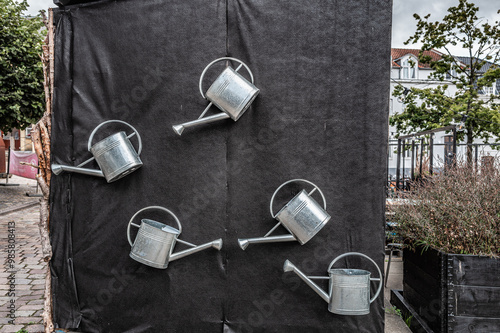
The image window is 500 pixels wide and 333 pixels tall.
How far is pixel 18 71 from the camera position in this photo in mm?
10406

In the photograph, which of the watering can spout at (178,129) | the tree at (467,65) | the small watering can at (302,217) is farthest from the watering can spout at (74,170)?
the tree at (467,65)

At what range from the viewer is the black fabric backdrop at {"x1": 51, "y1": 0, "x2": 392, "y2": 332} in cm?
272

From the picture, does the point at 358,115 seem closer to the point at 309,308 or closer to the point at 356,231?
the point at 356,231

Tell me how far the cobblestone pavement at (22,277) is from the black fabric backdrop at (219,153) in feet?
1.72

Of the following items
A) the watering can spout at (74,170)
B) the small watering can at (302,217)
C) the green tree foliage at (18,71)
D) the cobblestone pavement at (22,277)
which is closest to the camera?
the small watering can at (302,217)

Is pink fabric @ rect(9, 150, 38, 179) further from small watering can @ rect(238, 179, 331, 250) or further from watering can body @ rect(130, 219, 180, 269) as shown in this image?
small watering can @ rect(238, 179, 331, 250)

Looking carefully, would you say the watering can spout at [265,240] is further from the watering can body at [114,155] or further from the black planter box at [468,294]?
the black planter box at [468,294]

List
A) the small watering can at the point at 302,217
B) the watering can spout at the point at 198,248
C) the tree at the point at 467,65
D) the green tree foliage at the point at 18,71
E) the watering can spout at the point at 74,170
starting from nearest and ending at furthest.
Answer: the small watering can at the point at 302,217, the watering can spout at the point at 198,248, the watering can spout at the point at 74,170, the green tree foliage at the point at 18,71, the tree at the point at 467,65

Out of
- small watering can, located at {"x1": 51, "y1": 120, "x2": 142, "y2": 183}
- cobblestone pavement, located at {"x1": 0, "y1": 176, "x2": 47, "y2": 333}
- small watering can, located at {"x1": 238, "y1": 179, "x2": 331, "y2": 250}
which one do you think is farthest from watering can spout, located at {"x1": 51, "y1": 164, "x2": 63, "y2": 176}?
small watering can, located at {"x1": 238, "y1": 179, "x2": 331, "y2": 250}

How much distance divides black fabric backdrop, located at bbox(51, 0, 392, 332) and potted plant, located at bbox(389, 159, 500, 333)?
0.47 m

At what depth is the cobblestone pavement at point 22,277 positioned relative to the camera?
327cm

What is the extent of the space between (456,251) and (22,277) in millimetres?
4548

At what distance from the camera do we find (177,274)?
2.88 m

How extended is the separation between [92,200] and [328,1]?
7.76 ft
